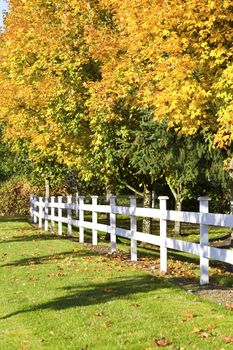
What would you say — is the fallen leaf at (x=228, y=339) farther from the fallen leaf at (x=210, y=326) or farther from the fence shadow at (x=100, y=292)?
the fence shadow at (x=100, y=292)

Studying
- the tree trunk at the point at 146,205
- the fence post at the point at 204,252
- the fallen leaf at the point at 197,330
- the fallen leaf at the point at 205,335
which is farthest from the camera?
the tree trunk at the point at 146,205

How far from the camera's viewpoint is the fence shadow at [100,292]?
853 centimetres

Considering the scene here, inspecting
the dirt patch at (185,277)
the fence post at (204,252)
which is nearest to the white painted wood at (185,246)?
the fence post at (204,252)

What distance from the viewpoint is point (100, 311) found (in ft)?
26.2

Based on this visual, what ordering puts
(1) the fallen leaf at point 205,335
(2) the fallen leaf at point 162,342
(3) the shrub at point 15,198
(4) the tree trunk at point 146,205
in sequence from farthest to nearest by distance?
(3) the shrub at point 15,198 → (4) the tree trunk at point 146,205 → (1) the fallen leaf at point 205,335 → (2) the fallen leaf at point 162,342

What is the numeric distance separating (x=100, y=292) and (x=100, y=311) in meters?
1.43

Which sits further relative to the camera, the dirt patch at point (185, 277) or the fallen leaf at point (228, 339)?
Result: the dirt patch at point (185, 277)

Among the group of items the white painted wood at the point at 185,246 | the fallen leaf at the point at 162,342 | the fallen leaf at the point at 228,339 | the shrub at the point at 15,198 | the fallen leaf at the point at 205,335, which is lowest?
the shrub at the point at 15,198

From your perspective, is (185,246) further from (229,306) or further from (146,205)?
(146,205)

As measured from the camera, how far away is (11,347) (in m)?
6.47

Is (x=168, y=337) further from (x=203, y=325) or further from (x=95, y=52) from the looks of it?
(x=95, y=52)

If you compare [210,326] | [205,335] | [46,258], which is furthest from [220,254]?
[46,258]

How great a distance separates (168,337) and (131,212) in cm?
705

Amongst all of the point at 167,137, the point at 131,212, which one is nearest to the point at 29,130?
the point at 167,137
